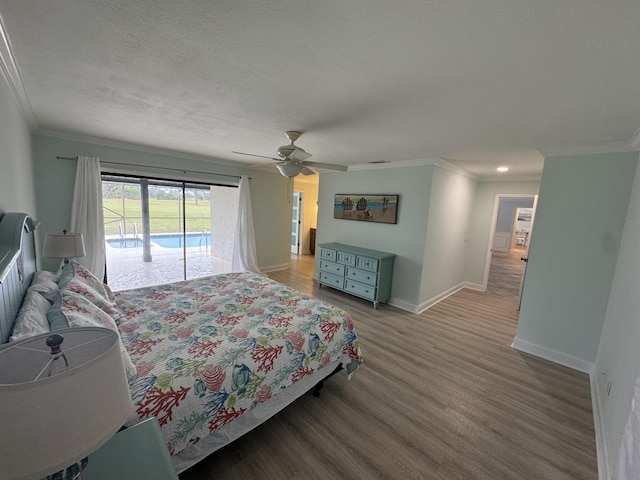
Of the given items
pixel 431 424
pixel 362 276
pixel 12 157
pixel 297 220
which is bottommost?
pixel 431 424

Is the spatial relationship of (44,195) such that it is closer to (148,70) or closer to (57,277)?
(57,277)

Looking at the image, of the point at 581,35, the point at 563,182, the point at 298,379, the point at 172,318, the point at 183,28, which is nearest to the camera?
Result: the point at 581,35

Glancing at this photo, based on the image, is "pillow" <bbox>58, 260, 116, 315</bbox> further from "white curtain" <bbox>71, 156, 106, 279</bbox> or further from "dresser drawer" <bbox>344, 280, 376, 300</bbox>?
"dresser drawer" <bbox>344, 280, 376, 300</bbox>

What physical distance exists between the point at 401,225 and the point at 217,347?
343 centimetres

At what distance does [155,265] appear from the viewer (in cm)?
491

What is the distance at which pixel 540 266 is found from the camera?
3.06 meters

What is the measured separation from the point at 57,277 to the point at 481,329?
16.0ft

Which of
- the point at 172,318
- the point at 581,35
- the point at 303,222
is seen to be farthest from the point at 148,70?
the point at 303,222

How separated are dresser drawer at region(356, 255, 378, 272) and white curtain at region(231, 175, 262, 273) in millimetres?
2366

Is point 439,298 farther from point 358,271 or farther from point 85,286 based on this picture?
point 85,286

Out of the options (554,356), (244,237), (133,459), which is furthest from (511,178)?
(133,459)

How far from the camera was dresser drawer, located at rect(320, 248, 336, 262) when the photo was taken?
4.82m

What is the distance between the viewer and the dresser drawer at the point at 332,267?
186 inches

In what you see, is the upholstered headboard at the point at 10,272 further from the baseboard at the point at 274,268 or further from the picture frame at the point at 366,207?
the baseboard at the point at 274,268
